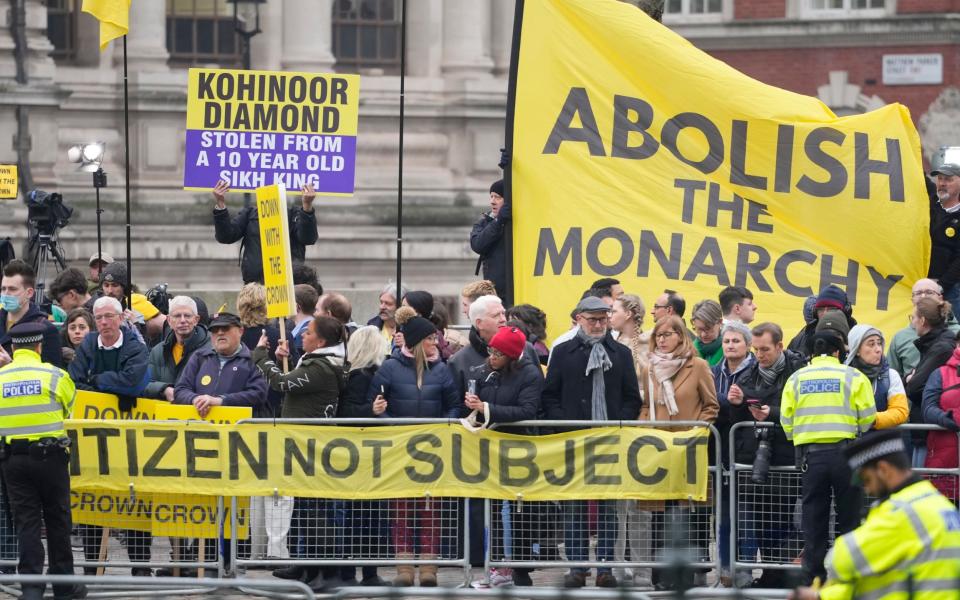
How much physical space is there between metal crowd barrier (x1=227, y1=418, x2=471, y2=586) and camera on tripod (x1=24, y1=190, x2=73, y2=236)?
24.7 ft

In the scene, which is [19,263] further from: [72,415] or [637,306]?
[637,306]

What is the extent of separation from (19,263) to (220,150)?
7.94ft

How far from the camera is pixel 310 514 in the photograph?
12.8m

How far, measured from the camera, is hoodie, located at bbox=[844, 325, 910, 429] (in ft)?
41.2

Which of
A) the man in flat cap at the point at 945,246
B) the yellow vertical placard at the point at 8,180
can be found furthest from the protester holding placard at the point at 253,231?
the yellow vertical placard at the point at 8,180

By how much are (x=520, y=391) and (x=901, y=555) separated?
15.6 feet

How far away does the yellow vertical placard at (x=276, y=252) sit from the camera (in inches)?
516

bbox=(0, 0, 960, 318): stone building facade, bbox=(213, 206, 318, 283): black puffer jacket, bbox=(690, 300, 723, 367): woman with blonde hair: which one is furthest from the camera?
bbox=(0, 0, 960, 318): stone building facade

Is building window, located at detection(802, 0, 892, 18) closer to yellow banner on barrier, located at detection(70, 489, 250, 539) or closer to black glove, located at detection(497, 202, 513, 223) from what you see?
black glove, located at detection(497, 202, 513, 223)

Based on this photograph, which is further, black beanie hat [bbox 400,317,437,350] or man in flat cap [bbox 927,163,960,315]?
man in flat cap [bbox 927,163,960,315]

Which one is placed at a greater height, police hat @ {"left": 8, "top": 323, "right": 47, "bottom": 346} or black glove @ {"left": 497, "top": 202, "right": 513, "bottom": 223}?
black glove @ {"left": 497, "top": 202, "right": 513, "bottom": 223}

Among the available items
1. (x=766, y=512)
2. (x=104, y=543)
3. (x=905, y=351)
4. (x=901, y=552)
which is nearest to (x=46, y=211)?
(x=104, y=543)

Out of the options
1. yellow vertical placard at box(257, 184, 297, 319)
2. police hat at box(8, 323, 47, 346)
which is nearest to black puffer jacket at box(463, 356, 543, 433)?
yellow vertical placard at box(257, 184, 297, 319)

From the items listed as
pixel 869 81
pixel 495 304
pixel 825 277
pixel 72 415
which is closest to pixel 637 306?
pixel 495 304
